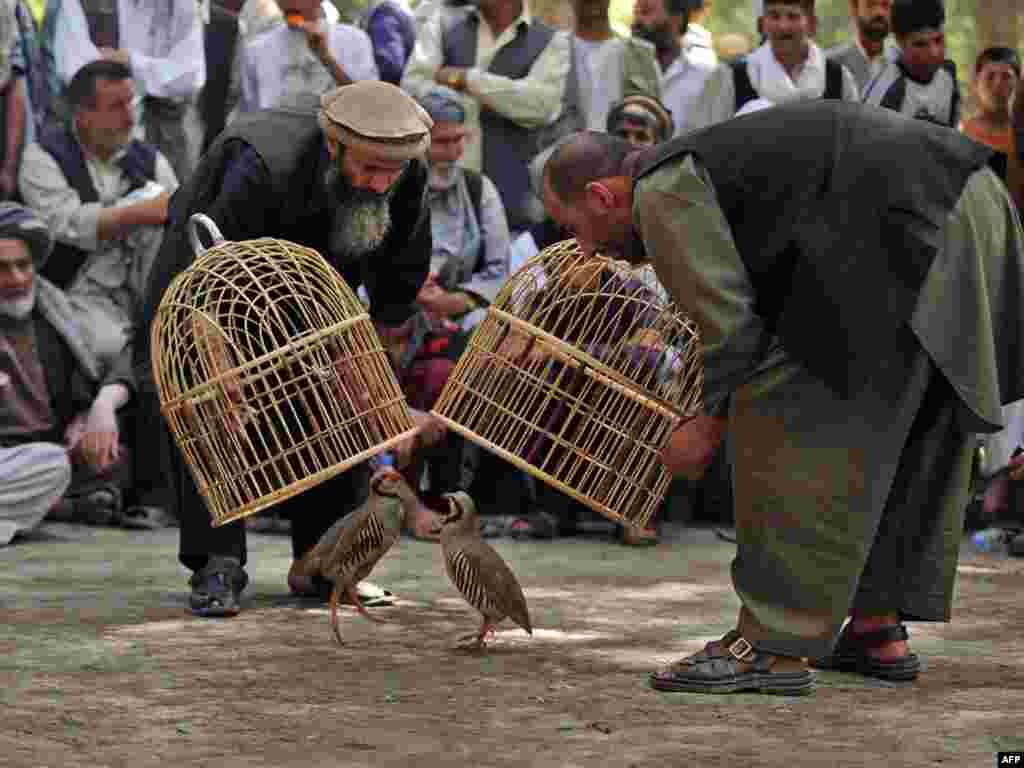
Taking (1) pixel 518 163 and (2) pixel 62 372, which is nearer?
(2) pixel 62 372

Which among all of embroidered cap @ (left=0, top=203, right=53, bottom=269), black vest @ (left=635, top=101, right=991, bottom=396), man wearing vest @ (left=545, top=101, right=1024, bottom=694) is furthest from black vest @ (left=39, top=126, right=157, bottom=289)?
black vest @ (left=635, top=101, right=991, bottom=396)

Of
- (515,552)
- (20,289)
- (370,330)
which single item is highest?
(370,330)

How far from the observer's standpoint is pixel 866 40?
32.6 feet

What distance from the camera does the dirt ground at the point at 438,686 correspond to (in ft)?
14.0

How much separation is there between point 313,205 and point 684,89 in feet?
12.3

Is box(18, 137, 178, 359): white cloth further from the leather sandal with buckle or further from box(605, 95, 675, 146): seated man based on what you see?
the leather sandal with buckle

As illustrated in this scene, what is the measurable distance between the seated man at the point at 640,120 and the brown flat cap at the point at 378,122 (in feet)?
9.28

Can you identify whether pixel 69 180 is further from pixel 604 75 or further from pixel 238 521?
pixel 238 521

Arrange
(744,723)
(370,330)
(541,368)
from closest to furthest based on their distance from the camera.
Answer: (744,723), (370,330), (541,368)

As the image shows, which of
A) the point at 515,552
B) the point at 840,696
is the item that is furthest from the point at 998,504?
the point at 840,696

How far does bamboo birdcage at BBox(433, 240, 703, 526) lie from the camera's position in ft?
18.1

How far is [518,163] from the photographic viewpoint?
934 centimetres

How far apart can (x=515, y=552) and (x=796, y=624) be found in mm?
3060

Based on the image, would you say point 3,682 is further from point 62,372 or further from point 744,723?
point 62,372
